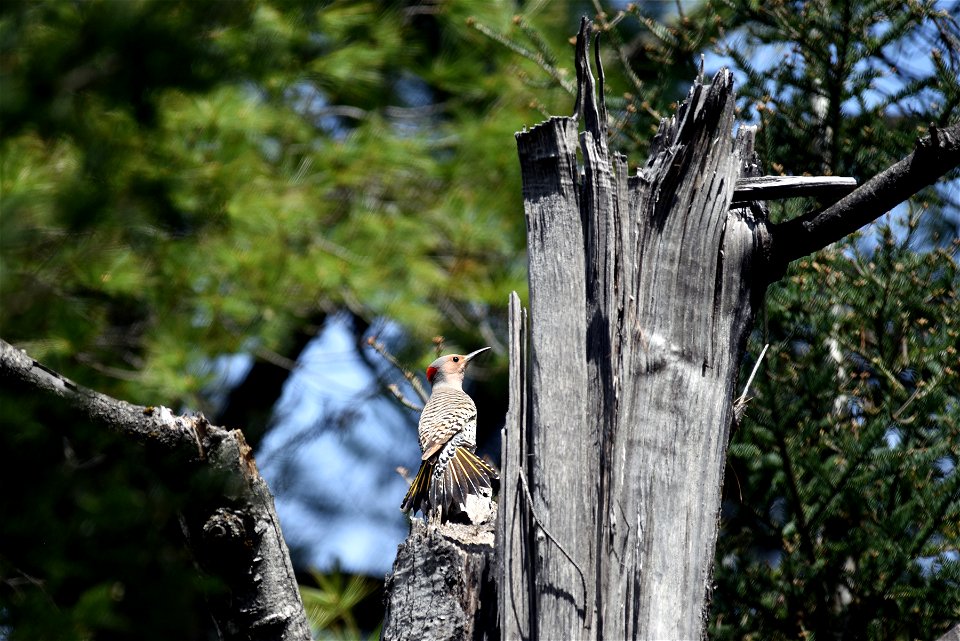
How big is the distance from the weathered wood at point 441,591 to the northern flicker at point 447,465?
0.48 m

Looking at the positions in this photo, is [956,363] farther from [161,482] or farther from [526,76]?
[161,482]

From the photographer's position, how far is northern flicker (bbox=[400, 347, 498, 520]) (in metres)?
3.89

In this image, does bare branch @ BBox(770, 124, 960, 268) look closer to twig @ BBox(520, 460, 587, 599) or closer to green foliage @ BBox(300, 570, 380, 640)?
twig @ BBox(520, 460, 587, 599)

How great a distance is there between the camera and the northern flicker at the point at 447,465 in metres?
3.89

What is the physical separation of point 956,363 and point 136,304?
509 cm

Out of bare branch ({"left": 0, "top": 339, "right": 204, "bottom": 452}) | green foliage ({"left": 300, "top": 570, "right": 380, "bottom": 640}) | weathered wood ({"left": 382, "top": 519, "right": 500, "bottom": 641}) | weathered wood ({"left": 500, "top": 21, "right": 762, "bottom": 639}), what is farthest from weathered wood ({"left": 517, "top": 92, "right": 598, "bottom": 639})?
green foliage ({"left": 300, "top": 570, "right": 380, "bottom": 640})

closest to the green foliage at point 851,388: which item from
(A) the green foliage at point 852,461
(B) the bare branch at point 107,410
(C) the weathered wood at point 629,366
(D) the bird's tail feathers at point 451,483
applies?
(A) the green foliage at point 852,461

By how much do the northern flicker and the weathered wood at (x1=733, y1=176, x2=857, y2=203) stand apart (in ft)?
5.07

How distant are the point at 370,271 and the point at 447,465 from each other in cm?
335

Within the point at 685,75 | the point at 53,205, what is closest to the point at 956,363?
the point at 685,75

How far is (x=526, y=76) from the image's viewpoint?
5301 millimetres

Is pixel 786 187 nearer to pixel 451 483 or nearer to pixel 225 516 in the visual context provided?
pixel 451 483

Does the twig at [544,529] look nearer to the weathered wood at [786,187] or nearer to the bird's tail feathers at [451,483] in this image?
the bird's tail feathers at [451,483]

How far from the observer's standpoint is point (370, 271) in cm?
737
